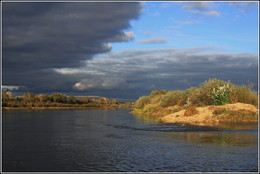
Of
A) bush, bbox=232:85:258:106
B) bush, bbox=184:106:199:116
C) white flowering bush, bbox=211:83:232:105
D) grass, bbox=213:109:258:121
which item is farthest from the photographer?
bush, bbox=232:85:258:106

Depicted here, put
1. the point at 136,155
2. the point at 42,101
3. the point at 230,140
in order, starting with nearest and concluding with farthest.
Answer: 1. the point at 136,155
2. the point at 230,140
3. the point at 42,101

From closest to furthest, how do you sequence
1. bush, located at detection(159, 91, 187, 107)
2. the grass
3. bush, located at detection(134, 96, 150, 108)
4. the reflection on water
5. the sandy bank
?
the reflection on water
the sandy bank
the grass
bush, located at detection(159, 91, 187, 107)
bush, located at detection(134, 96, 150, 108)

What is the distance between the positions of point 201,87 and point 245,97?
765 centimetres

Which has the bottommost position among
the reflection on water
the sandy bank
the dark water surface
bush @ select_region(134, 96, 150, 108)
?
the dark water surface

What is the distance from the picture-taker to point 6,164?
16500 mm

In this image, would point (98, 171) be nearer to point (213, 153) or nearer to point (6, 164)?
point (6, 164)

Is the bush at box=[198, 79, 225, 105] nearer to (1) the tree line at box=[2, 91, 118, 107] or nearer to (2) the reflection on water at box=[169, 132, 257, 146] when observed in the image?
(2) the reflection on water at box=[169, 132, 257, 146]

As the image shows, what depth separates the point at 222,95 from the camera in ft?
145

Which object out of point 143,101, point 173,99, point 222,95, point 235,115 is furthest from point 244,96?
point 143,101

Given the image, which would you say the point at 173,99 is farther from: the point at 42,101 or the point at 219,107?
the point at 42,101

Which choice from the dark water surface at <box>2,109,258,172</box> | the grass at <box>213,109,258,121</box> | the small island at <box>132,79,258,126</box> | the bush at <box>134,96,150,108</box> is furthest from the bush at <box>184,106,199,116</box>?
the bush at <box>134,96,150,108</box>

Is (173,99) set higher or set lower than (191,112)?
higher

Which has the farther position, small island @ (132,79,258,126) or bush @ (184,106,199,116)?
bush @ (184,106,199,116)

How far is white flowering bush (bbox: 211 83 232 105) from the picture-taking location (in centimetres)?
4419
